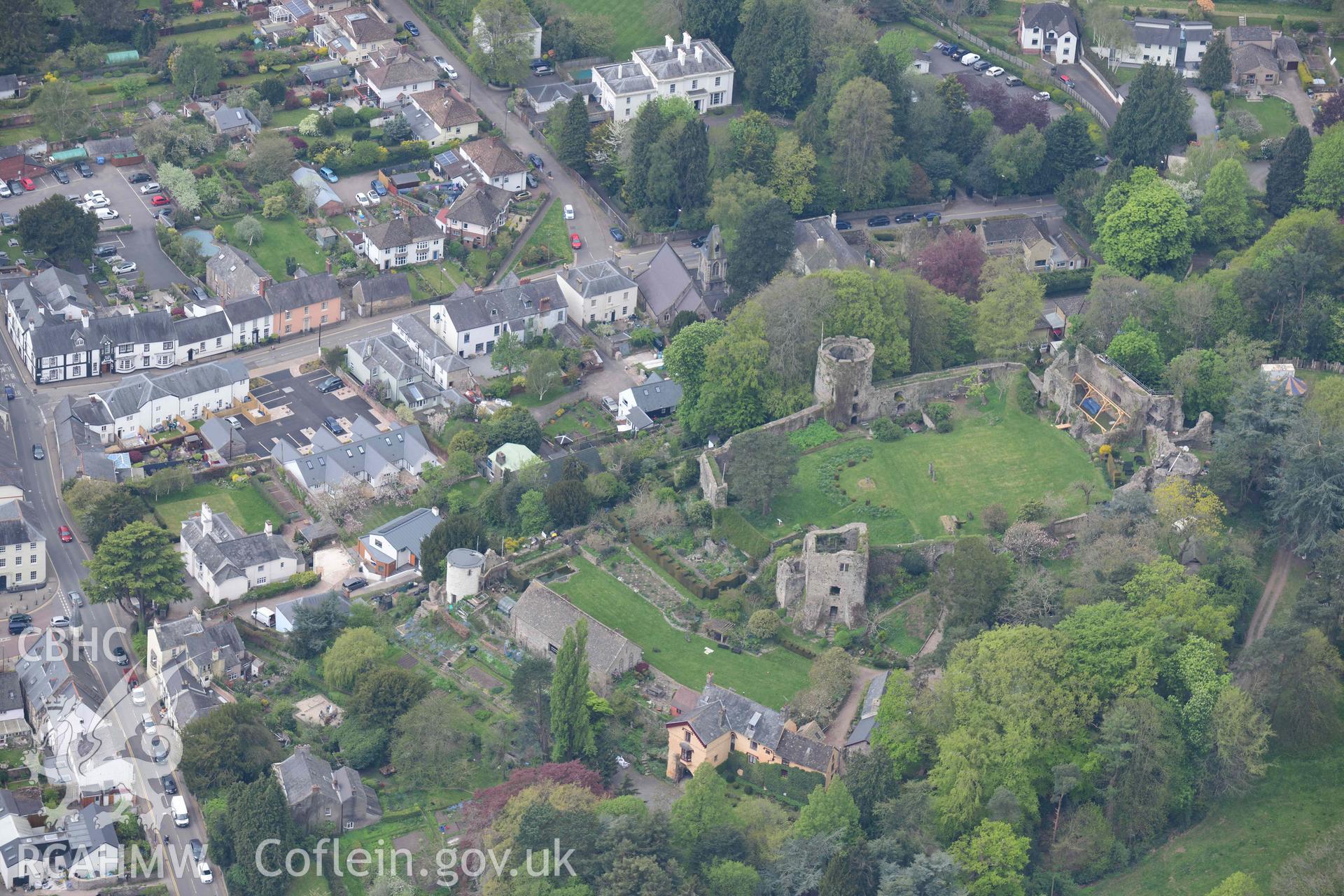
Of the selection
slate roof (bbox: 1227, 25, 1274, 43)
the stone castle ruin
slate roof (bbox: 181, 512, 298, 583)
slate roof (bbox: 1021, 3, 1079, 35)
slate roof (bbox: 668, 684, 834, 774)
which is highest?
slate roof (bbox: 1227, 25, 1274, 43)

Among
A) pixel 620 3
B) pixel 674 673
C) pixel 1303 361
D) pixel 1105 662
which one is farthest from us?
pixel 620 3

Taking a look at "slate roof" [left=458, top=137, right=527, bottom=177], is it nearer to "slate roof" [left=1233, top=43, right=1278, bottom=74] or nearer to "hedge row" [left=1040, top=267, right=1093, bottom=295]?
"hedge row" [left=1040, top=267, right=1093, bottom=295]

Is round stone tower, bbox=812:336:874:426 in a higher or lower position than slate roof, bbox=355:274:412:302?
higher

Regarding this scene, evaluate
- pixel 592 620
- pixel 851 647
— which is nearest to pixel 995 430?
pixel 851 647

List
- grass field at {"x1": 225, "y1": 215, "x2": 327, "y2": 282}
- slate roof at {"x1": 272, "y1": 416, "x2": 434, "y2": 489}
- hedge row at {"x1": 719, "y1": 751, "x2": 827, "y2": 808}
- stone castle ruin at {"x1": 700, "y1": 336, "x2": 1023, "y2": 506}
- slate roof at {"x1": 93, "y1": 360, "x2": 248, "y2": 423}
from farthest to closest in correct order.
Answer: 1. grass field at {"x1": 225, "y1": 215, "x2": 327, "y2": 282}
2. slate roof at {"x1": 93, "y1": 360, "x2": 248, "y2": 423}
3. slate roof at {"x1": 272, "y1": 416, "x2": 434, "y2": 489}
4. stone castle ruin at {"x1": 700, "y1": 336, "x2": 1023, "y2": 506}
5. hedge row at {"x1": 719, "y1": 751, "x2": 827, "y2": 808}

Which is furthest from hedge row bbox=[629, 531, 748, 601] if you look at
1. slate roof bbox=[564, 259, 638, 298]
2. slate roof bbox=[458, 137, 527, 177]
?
slate roof bbox=[458, 137, 527, 177]

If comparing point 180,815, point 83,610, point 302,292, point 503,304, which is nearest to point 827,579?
point 180,815

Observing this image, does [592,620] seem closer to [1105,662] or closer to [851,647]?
[851,647]

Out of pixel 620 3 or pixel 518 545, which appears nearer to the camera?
pixel 518 545
